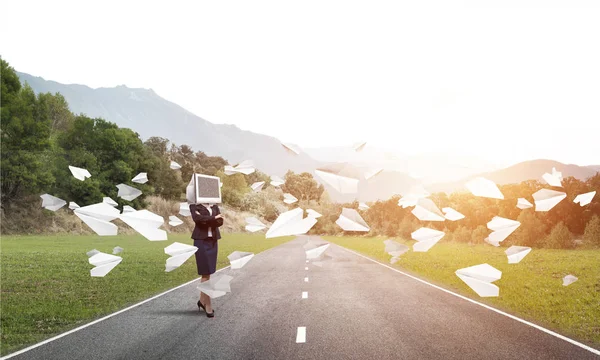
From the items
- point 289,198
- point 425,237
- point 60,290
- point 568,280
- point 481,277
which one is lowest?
point 60,290

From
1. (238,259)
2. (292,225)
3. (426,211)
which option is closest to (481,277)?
(426,211)

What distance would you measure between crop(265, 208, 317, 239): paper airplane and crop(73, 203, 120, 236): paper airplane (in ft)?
6.53

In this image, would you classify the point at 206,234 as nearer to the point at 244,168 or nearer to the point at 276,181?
the point at 244,168

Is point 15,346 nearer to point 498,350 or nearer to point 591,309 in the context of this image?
point 498,350

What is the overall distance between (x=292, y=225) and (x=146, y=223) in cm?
186

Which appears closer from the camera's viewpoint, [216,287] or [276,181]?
[276,181]

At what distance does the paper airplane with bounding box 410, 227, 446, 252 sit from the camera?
20.2ft

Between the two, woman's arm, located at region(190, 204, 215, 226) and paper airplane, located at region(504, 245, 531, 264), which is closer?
paper airplane, located at region(504, 245, 531, 264)

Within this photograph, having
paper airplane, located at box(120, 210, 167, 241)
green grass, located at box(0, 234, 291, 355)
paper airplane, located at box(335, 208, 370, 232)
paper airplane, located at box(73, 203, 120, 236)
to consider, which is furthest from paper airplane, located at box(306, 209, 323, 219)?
green grass, located at box(0, 234, 291, 355)

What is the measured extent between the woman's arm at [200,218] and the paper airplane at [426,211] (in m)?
3.60

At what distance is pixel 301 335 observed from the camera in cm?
773

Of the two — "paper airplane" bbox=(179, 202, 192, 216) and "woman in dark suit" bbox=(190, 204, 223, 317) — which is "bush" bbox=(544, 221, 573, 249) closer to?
"woman in dark suit" bbox=(190, 204, 223, 317)

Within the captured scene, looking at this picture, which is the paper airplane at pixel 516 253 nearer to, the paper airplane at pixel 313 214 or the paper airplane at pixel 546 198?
the paper airplane at pixel 546 198

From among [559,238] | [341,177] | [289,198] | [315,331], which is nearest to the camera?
[341,177]
